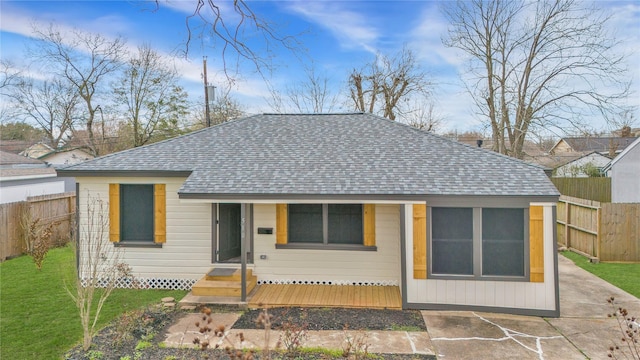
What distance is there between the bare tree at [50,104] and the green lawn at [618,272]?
91.0 ft

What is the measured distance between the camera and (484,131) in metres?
20.7

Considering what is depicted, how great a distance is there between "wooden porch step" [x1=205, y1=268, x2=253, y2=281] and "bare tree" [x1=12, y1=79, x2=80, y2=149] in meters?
21.4

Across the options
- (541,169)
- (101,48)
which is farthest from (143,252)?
(101,48)

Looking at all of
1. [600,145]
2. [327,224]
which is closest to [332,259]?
[327,224]

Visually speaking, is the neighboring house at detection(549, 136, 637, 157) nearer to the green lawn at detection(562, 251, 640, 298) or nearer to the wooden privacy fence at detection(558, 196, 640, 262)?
the wooden privacy fence at detection(558, 196, 640, 262)

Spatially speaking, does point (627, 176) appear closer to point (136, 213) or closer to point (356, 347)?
point (356, 347)

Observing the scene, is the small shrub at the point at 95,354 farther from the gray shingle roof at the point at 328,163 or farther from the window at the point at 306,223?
the window at the point at 306,223

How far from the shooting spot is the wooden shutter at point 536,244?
663 cm

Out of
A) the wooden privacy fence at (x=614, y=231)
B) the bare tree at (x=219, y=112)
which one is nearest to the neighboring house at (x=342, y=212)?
the wooden privacy fence at (x=614, y=231)

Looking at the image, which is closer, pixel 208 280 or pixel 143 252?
pixel 208 280

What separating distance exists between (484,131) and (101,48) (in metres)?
23.7

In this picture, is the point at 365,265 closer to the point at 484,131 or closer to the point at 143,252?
the point at 143,252

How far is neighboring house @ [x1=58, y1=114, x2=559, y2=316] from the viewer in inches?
267

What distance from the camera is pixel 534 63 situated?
63.5ft
